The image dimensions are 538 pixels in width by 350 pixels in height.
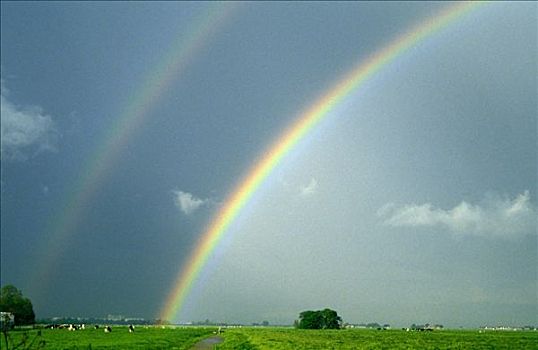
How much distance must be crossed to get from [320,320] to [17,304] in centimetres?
8764

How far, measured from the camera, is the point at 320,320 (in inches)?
6629

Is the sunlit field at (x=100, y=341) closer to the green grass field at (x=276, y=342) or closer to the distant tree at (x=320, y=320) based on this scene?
the green grass field at (x=276, y=342)

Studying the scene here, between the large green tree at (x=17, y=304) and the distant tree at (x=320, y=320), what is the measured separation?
80.0 metres

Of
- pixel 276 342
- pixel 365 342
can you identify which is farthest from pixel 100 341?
pixel 365 342

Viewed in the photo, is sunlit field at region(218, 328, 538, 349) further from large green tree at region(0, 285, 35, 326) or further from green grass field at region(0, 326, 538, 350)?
large green tree at region(0, 285, 35, 326)

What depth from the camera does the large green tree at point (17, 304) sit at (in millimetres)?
145750

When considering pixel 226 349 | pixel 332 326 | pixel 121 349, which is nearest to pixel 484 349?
pixel 226 349

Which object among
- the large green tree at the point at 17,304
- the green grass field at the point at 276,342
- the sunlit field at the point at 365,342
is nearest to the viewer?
the green grass field at the point at 276,342

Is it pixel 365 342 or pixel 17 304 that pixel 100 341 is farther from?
pixel 17 304

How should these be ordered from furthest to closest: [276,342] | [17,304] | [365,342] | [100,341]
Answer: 1. [17,304]
2. [100,341]
3. [365,342]
4. [276,342]

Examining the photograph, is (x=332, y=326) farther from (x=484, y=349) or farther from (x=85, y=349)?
(x=85, y=349)

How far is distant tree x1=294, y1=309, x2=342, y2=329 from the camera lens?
166750 mm

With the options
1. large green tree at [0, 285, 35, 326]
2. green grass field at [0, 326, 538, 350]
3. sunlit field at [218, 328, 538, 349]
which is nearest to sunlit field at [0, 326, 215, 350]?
green grass field at [0, 326, 538, 350]

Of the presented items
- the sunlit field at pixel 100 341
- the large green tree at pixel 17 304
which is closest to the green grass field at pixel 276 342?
the sunlit field at pixel 100 341
